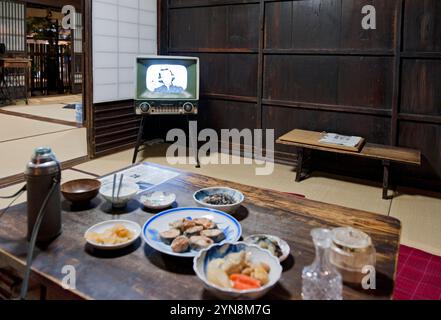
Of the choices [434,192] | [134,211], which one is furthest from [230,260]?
[434,192]

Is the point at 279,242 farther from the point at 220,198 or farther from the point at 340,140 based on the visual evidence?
the point at 340,140

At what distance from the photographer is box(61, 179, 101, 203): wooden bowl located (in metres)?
1.48

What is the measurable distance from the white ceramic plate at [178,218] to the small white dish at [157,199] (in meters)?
0.09

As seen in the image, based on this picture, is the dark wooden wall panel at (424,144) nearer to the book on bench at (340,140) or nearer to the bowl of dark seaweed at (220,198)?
the book on bench at (340,140)

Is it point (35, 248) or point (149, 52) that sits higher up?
point (149, 52)

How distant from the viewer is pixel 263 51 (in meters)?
3.99

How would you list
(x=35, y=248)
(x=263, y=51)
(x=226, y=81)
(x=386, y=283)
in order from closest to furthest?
(x=386, y=283) → (x=35, y=248) → (x=263, y=51) → (x=226, y=81)

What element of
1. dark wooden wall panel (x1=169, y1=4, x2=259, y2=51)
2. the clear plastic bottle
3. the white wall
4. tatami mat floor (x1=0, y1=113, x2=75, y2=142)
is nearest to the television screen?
the white wall

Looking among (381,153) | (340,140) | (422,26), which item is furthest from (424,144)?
(422,26)

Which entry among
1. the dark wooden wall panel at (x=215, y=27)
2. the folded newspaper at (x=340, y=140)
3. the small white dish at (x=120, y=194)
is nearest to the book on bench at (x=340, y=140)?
the folded newspaper at (x=340, y=140)

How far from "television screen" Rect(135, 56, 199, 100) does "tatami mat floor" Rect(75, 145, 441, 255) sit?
2.25 ft

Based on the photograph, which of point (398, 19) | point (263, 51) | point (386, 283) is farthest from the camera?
point (263, 51)
